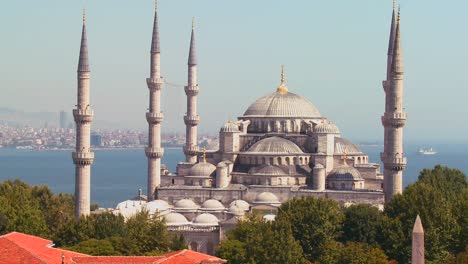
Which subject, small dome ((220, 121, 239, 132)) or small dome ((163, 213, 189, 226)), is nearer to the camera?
small dome ((163, 213, 189, 226))

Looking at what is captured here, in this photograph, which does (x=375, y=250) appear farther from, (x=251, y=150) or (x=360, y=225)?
(x=251, y=150)

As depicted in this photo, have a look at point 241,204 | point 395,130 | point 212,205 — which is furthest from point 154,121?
point 395,130

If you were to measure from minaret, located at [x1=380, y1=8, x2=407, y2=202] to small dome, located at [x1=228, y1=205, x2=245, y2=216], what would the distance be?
7733mm

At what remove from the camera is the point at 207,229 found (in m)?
62.4

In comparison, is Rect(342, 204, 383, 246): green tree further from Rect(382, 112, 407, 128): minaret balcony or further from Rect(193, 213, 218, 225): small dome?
Rect(193, 213, 218, 225): small dome

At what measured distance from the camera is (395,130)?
63.4 meters

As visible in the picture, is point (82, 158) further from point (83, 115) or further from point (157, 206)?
point (157, 206)

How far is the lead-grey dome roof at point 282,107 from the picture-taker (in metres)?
75.4

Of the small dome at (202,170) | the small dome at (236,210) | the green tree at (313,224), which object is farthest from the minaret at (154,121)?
the green tree at (313,224)

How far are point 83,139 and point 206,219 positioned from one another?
7.68 metres

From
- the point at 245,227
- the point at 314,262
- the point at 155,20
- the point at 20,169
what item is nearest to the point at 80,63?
the point at 155,20

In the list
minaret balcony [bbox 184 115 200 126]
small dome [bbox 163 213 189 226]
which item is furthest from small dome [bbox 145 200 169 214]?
minaret balcony [bbox 184 115 200 126]

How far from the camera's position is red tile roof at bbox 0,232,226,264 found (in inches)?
1626

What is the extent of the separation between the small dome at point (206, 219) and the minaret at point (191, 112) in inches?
525
